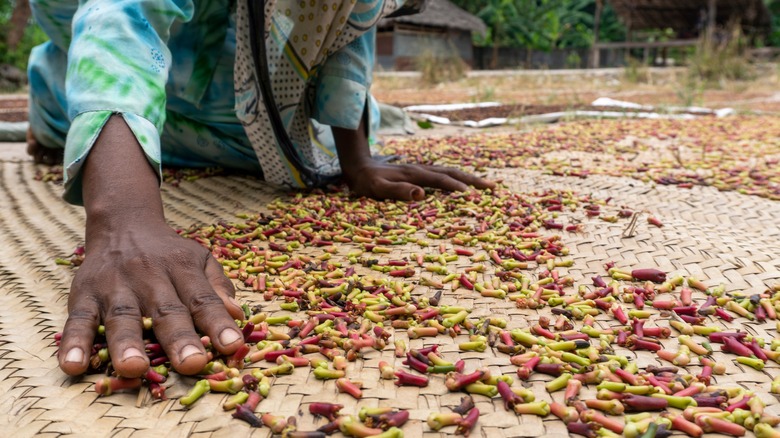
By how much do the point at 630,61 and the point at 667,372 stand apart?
11201 millimetres

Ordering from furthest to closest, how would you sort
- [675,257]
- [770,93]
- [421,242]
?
[770,93] < [421,242] < [675,257]

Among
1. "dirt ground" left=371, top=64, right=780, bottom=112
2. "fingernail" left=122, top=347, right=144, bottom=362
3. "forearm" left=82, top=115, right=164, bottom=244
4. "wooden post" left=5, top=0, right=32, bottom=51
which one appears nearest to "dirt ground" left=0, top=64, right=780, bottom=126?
"dirt ground" left=371, top=64, right=780, bottom=112

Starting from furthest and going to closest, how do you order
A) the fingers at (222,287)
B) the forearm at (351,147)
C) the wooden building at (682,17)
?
the wooden building at (682,17) < the forearm at (351,147) < the fingers at (222,287)

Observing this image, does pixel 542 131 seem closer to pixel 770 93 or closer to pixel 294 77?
pixel 294 77

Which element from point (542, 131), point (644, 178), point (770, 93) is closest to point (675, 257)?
point (644, 178)

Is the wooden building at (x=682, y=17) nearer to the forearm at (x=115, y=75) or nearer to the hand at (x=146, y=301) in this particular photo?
the forearm at (x=115, y=75)

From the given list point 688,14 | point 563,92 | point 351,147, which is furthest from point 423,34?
point 351,147

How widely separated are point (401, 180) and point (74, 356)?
1535mm

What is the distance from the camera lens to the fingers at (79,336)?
3.56 ft

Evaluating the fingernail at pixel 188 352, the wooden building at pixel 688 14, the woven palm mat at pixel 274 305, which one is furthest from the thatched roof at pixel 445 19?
the fingernail at pixel 188 352

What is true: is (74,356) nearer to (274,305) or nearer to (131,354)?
(131,354)

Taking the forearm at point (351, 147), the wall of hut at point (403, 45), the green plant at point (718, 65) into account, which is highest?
the wall of hut at point (403, 45)

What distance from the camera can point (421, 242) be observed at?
1984mm

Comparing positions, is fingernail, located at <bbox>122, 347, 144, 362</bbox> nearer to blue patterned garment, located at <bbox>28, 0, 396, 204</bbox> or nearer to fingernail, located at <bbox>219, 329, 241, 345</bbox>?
fingernail, located at <bbox>219, 329, 241, 345</bbox>
